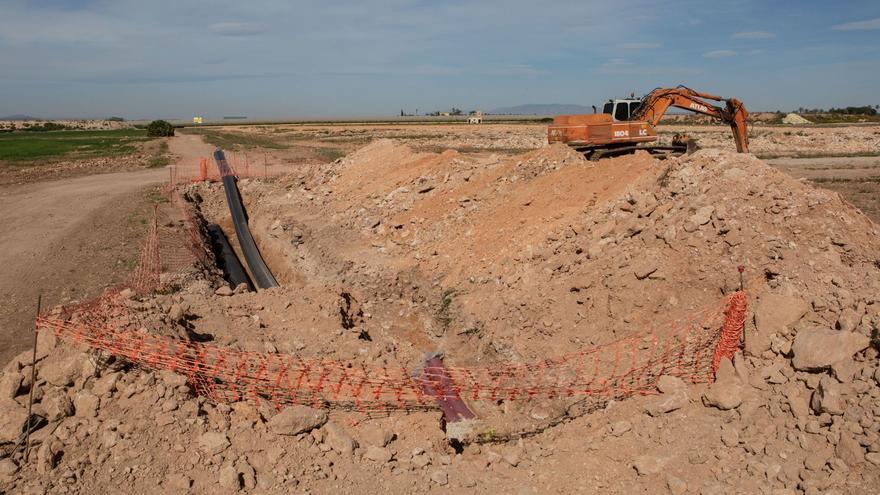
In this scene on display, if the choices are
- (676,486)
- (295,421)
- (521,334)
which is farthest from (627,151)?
(295,421)

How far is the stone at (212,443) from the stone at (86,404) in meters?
1.23

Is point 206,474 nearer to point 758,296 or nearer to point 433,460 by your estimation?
point 433,460

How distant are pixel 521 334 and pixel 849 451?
500 cm

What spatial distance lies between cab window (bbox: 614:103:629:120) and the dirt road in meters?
14.3

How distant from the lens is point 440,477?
6145 millimetres

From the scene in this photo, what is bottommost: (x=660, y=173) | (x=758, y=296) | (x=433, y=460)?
(x=433, y=460)

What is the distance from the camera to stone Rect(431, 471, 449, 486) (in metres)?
6.10

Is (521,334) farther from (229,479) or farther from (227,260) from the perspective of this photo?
(227,260)

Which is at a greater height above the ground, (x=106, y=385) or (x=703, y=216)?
(x=703, y=216)

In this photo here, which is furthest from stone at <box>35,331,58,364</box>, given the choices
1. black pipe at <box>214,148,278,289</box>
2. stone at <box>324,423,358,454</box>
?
black pipe at <box>214,148,278,289</box>

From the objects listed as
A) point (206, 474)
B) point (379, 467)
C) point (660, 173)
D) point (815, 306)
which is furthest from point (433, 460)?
point (660, 173)

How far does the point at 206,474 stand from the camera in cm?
576

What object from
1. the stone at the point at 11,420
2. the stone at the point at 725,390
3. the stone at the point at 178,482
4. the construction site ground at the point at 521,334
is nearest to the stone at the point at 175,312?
the construction site ground at the point at 521,334

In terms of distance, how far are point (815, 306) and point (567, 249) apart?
14.7 feet
